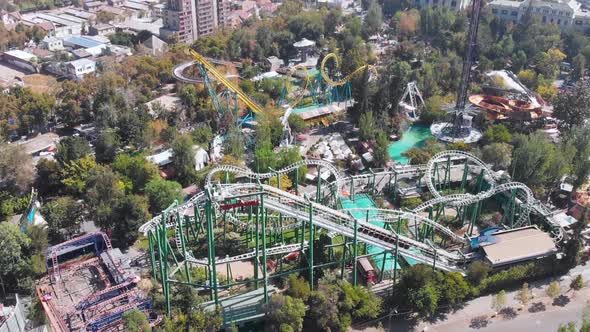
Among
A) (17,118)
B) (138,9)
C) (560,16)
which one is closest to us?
(17,118)

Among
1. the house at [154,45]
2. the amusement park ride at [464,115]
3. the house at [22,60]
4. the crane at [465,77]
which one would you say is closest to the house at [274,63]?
the house at [154,45]

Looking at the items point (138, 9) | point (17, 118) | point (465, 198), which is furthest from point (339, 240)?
point (138, 9)

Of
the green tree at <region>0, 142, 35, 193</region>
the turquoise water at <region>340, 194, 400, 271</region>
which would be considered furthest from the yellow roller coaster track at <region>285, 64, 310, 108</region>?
the green tree at <region>0, 142, 35, 193</region>

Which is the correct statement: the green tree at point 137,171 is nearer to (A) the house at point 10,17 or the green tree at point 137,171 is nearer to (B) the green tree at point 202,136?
(B) the green tree at point 202,136

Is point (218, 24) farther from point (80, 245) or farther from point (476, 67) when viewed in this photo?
point (80, 245)

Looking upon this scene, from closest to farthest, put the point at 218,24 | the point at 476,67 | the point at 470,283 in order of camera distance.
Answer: the point at 470,283
the point at 476,67
the point at 218,24

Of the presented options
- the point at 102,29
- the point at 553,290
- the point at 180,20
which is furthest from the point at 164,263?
the point at 102,29
